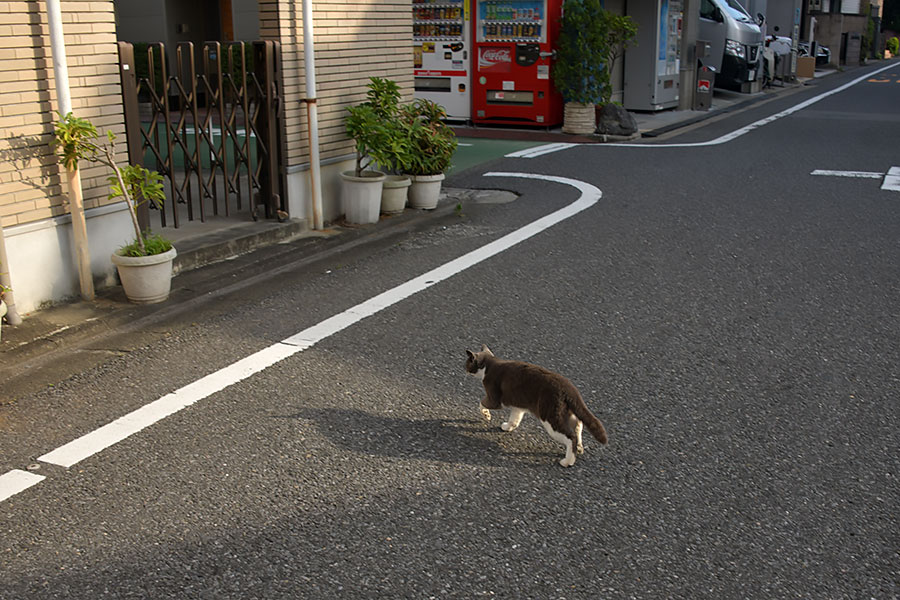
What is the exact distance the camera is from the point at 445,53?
16484 mm

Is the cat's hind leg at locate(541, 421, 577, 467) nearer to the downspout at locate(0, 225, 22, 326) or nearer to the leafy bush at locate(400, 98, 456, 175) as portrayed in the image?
the downspout at locate(0, 225, 22, 326)

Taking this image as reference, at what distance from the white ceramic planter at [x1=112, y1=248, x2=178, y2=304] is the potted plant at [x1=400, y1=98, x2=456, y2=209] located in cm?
339

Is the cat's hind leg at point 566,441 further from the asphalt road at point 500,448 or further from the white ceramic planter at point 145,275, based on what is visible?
the white ceramic planter at point 145,275

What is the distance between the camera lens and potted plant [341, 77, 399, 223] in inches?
329

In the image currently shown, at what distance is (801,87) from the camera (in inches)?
1096

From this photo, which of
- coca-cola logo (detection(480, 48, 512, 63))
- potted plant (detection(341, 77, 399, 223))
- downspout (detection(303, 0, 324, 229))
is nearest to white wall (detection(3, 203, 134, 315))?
downspout (detection(303, 0, 324, 229))

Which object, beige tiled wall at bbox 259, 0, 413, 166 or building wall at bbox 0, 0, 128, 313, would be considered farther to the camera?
beige tiled wall at bbox 259, 0, 413, 166

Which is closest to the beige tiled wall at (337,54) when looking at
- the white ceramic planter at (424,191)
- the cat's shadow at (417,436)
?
the white ceramic planter at (424,191)

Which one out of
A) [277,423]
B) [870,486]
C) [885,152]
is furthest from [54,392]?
[885,152]

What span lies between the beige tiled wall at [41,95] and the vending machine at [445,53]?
10629 mm

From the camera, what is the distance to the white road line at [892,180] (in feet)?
34.3

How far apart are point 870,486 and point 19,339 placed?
4.70 meters

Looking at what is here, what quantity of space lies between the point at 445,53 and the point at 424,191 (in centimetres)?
806

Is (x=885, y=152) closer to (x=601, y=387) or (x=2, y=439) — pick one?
(x=601, y=387)
